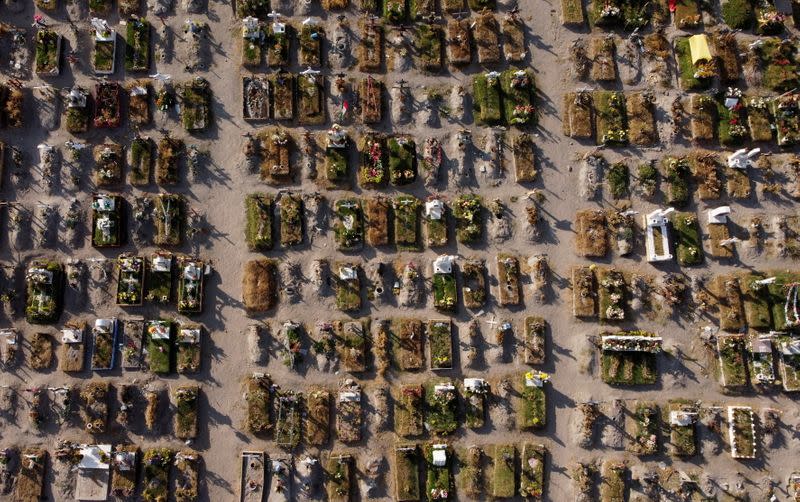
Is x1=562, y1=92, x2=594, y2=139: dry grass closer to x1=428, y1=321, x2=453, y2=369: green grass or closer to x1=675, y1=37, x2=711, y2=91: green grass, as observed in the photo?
x1=675, y1=37, x2=711, y2=91: green grass

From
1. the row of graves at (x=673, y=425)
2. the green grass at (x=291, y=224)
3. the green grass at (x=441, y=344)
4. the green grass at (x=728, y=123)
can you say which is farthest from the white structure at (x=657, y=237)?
the green grass at (x=291, y=224)

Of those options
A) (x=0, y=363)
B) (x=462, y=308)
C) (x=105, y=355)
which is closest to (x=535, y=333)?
(x=462, y=308)

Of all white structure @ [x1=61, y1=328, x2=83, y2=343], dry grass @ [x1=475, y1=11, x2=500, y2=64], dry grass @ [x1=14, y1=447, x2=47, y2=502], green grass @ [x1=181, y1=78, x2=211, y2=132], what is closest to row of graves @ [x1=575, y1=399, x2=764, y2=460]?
dry grass @ [x1=475, y1=11, x2=500, y2=64]

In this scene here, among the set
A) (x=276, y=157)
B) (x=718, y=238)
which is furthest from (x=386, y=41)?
(x=718, y=238)

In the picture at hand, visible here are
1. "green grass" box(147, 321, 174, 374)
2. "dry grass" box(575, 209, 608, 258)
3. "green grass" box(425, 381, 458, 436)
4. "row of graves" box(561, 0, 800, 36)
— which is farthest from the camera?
"row of graves" box(561, 0, 800, 36)

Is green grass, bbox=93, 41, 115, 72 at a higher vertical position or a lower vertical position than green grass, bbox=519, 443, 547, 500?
higher

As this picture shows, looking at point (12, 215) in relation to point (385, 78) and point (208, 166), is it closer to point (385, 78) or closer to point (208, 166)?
point (208, 166)

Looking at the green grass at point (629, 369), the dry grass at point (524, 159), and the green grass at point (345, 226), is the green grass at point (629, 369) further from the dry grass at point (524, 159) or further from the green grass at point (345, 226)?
the green grass at point (345, 226)
